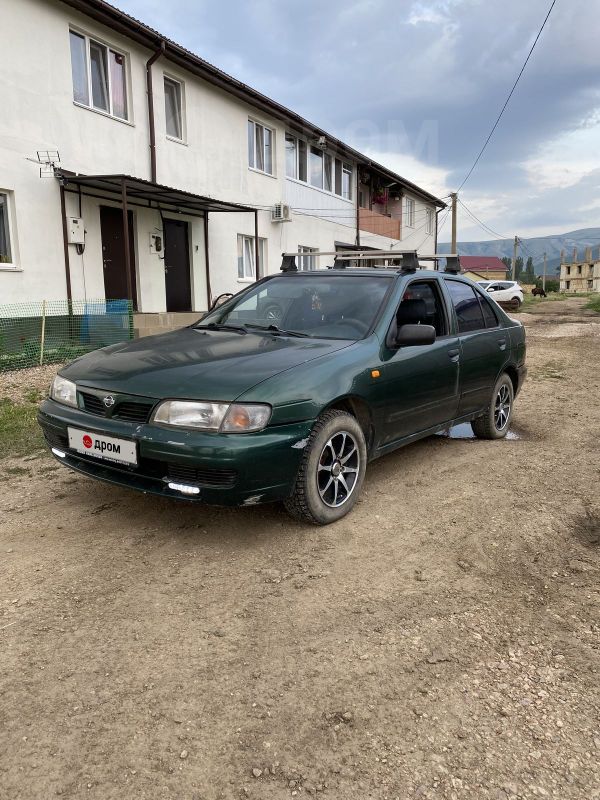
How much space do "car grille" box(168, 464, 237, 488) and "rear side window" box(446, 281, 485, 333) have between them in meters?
2.72

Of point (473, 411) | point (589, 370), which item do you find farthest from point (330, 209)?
point (473, 411)

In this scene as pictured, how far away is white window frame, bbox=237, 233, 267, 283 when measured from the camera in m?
16.7

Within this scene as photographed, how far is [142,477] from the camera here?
320cm

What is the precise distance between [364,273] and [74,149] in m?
8.73

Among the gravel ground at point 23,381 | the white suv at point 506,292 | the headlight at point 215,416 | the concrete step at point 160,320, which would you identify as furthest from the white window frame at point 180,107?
the white suv at point 506,292

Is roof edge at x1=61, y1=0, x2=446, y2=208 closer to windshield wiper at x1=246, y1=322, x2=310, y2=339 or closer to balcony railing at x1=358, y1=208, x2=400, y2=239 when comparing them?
balcony railing at x1=358, y1=208, x2=400, y2=239

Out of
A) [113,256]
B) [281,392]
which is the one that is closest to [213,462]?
[281,392]

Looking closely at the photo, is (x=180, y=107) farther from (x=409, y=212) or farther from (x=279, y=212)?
(x=409, y=212)

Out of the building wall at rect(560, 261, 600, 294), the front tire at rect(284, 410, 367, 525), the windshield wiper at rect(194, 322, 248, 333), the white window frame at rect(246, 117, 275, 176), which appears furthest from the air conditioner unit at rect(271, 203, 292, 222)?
the building wall at rect(560, 261, 600, 294)

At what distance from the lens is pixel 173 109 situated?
45.3 ft

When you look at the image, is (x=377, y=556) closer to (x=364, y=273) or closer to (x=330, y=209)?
(x=364, y=273)

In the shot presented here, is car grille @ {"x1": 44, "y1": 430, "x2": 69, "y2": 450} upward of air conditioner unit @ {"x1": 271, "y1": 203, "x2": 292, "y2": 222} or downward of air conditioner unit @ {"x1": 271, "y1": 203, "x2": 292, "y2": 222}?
downward

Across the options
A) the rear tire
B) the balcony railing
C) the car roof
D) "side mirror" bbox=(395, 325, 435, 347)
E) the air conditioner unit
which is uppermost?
the balcony railing

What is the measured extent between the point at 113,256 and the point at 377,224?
1577 cm
